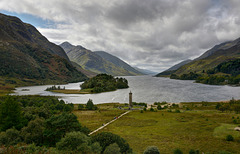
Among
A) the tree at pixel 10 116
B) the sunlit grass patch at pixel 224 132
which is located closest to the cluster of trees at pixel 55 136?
the tree at pixel 10 116

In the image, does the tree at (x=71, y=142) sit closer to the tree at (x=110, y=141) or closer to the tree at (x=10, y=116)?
the tree at (x=110, y=141)

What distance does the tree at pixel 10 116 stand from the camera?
36009 millimetres

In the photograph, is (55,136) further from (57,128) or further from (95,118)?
(95,118)

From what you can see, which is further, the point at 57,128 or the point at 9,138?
the point at 57,128

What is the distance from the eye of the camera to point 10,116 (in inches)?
1448

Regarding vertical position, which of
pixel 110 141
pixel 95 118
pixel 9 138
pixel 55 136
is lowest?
pixel 95 118

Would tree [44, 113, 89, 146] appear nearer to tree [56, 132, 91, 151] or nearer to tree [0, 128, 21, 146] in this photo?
tree [0, 128, 21, 146]

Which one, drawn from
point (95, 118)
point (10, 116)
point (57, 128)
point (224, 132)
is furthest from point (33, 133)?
point (224, 132)

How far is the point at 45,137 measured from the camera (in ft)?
99.9

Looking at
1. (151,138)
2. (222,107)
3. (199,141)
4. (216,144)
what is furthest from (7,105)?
(222,107)

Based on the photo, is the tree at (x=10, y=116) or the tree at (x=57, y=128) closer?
the tree at (x=57, y=128)

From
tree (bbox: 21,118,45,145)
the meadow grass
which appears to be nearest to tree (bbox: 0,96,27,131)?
tree (bbox: 21,118,45,145)

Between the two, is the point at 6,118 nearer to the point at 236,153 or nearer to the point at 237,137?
the point at 236,153

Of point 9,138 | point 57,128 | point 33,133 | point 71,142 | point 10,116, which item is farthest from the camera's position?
point 10,116
